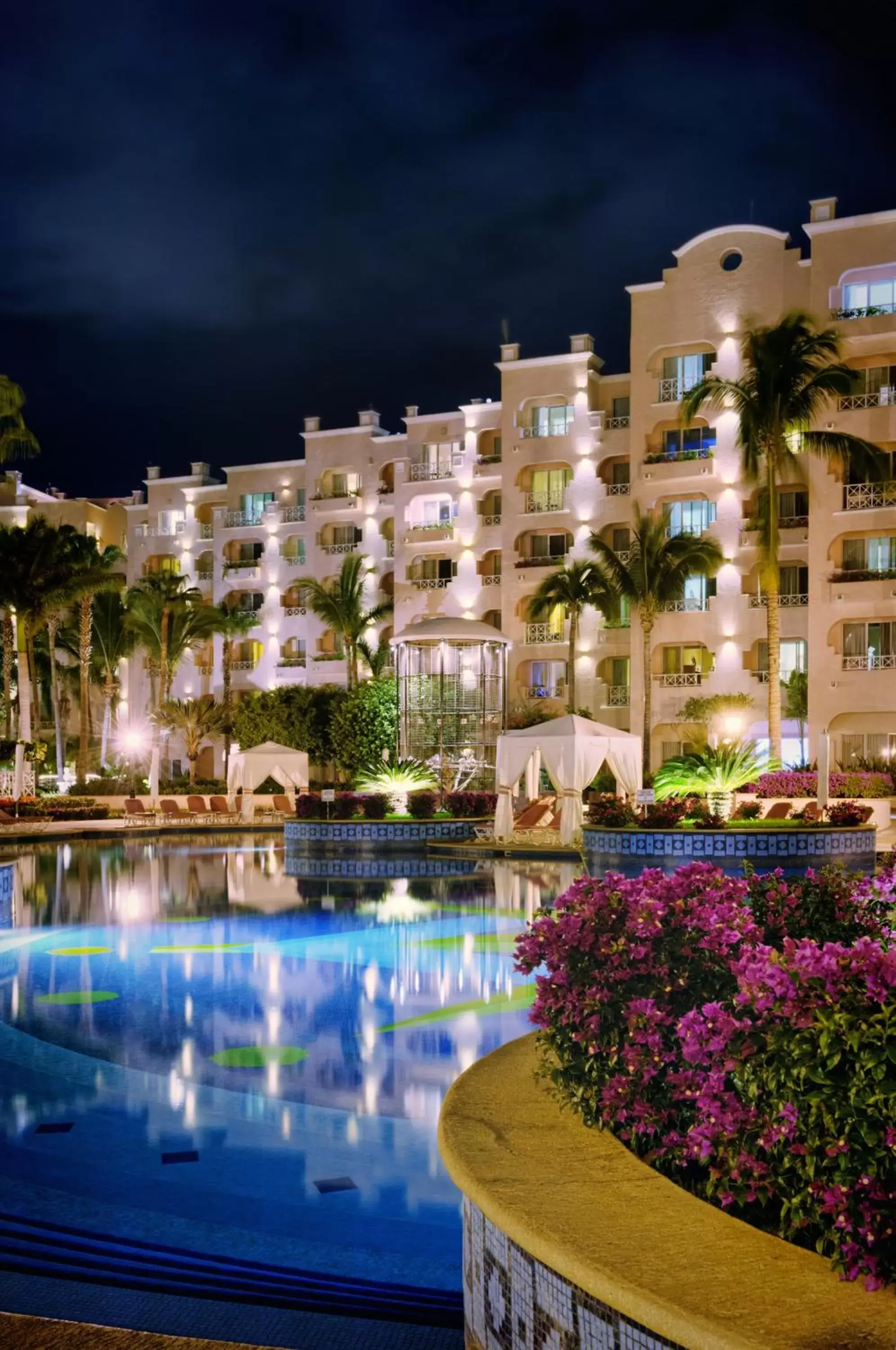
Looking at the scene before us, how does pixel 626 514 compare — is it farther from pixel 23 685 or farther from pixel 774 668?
pixel 23 685

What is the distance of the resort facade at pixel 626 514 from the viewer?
124ft

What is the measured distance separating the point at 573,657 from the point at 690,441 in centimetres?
816

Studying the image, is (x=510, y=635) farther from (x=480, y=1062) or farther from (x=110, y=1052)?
(x=480, y=1062)

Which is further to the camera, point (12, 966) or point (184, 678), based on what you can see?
point (184, 678)

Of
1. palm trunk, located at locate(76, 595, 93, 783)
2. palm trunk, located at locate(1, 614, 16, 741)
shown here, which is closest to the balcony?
palm trunk, located at locate(76, 595, 93, 783)

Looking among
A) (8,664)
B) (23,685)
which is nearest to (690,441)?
(23,685)

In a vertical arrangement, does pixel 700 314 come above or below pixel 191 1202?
above

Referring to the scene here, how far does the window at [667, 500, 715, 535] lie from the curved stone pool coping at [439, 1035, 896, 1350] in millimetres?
38862

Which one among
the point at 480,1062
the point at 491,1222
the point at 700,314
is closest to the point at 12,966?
the point at 480,1062

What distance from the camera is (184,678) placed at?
5816 cm

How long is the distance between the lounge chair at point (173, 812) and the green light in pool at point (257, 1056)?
2617 centimetres

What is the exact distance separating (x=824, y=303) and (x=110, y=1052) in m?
35.0

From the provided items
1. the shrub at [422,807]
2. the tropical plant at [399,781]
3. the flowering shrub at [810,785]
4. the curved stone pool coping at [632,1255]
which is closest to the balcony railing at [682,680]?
the flowering shrub at [810,785]

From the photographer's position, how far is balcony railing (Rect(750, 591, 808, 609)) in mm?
40094
